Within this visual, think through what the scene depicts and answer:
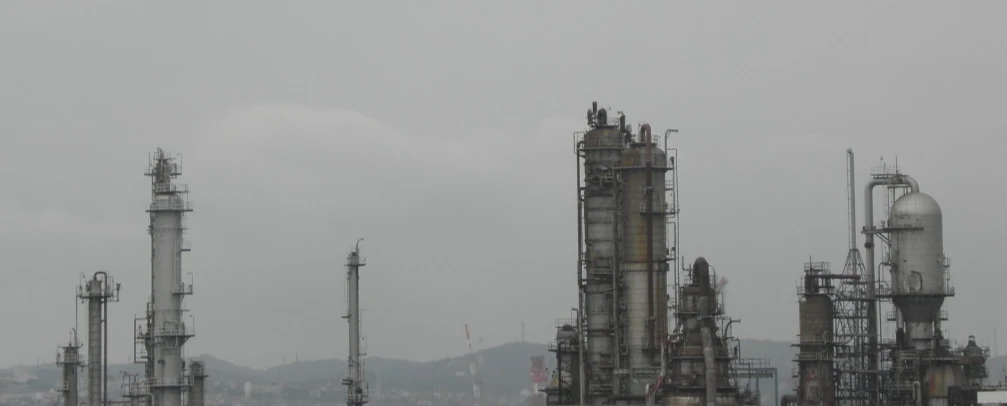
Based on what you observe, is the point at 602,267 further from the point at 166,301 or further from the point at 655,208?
the point at 166,301

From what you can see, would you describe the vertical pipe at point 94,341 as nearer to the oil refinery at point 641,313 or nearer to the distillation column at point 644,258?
the oil refinery at point 641,313

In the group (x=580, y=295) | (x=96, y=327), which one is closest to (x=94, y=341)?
(x=96, y=327)

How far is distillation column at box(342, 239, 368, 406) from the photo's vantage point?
85062 millimetres

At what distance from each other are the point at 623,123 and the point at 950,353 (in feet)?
68.1

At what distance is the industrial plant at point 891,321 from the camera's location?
76500 millimetres

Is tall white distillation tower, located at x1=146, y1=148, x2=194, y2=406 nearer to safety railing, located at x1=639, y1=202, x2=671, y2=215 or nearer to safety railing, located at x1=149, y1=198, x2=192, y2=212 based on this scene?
safety railing, located at x1=149, y1=198, x2=192, y2=212

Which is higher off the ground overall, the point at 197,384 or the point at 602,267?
the point at 602,267

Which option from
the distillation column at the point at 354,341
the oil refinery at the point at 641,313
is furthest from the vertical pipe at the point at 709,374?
the distillation column at the point at 354,341

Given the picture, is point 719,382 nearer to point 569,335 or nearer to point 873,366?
point 569,335

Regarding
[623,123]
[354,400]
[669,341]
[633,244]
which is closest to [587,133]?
[623,123]

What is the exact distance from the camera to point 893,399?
78.6 metres

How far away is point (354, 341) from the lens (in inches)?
3440

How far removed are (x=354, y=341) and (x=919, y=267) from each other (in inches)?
1285

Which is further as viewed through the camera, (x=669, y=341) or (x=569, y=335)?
(x=569, y=335)
